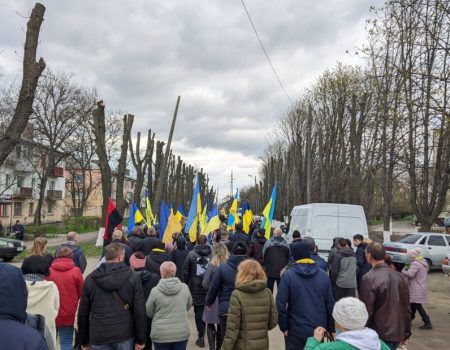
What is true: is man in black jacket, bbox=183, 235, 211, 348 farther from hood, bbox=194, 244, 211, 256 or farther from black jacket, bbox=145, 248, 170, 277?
black jacket, bbox=145, 248, 170, 277

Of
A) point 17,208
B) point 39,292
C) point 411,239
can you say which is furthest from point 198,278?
point 17,208

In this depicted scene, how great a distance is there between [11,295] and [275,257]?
26.1 ft

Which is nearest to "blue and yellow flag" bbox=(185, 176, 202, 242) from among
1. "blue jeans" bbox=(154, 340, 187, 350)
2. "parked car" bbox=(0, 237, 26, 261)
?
"blue jeans" bbox=(154, 340, 187, 350)

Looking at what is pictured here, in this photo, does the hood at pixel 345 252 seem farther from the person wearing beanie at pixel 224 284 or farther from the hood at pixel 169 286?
the hood at pixel 169 286

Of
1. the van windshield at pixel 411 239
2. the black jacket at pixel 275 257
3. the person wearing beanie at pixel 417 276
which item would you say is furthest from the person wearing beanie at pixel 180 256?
the van windshield at pixel 411 239

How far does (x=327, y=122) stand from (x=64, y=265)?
34.8 m

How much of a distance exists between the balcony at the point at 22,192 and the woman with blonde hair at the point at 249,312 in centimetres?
5433

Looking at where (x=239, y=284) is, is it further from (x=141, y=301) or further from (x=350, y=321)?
(x=350, y=321)

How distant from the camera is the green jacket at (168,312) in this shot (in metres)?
4.88

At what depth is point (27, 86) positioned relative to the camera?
879 centimetres

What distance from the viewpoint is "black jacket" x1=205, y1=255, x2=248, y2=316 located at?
18.5 feet

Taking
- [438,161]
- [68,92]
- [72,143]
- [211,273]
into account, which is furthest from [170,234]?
[72,143]

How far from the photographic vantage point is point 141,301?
4457 millimetres

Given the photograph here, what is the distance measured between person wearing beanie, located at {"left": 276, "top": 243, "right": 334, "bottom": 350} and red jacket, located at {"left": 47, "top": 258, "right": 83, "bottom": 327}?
8.79 feet
